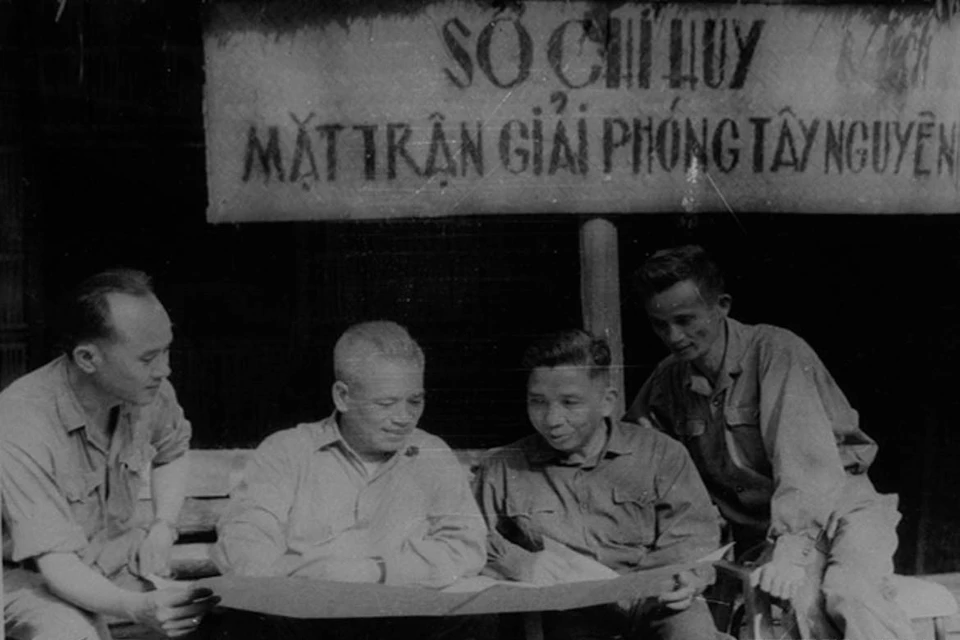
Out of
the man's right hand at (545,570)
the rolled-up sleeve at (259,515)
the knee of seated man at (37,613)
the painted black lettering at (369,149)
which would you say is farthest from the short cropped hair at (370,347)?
the knee of seated man at (37,613)

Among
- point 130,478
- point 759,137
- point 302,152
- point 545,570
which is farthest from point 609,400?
point 130,478

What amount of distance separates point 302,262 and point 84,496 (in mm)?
865

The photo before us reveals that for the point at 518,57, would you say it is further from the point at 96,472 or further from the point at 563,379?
the point at 96,472

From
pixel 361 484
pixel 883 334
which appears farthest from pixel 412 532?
pixel 883 334

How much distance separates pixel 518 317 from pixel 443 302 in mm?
213

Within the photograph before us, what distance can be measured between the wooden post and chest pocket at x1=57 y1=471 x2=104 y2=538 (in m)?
1.41

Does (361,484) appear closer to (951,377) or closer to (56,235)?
(56,235)

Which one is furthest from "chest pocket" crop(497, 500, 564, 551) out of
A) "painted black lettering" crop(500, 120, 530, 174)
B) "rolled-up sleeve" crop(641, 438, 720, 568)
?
"painted black lettering" crop(500, 120, 530, 174)

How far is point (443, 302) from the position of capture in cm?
361

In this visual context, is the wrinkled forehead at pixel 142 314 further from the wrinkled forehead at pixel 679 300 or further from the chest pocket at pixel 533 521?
the wrinkled forehead at pixel 679 300

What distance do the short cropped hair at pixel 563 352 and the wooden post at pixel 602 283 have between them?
0.15ft

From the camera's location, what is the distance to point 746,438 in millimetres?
3711

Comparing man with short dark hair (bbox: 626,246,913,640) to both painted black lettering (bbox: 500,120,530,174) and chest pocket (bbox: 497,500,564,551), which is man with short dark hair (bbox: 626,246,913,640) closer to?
chest pocket (bbox: 497,500,564,551)

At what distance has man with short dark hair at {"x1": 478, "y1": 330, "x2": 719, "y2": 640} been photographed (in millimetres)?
3604
